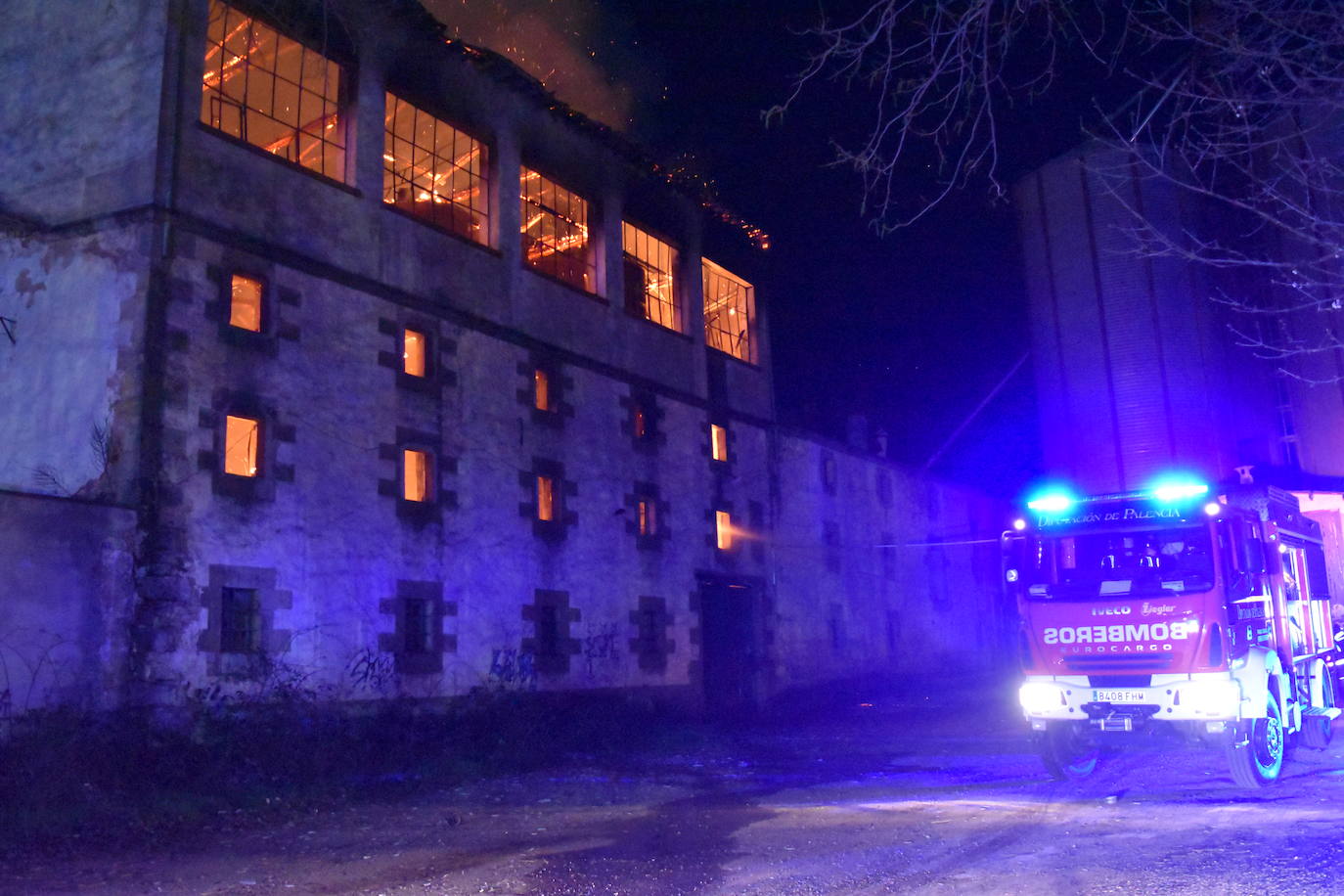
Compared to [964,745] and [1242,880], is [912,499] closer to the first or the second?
[964,745]

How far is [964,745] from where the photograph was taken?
55.8 ft

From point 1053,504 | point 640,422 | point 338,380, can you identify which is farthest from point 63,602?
point 640,422

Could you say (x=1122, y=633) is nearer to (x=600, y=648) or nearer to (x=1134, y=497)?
(x=1134, y=497)

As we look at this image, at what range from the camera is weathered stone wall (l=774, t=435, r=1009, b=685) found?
2692 centimetres

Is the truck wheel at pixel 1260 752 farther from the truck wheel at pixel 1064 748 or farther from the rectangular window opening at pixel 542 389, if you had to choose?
the rectangular window opening at pixel 542 389

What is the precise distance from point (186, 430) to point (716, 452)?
13.4 meters

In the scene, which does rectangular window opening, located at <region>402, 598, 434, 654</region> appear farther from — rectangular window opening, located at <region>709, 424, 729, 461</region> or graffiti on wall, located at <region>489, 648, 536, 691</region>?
rectangular window opening, located at <region>709, 424, 729, 461</region>

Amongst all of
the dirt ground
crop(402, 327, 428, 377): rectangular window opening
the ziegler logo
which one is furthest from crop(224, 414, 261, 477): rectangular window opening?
the ziegler logo

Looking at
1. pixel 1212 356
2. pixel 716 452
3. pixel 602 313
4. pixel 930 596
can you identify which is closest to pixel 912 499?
pixel 930 596

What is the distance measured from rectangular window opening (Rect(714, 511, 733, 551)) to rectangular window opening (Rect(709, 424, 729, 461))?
→ 136 cm

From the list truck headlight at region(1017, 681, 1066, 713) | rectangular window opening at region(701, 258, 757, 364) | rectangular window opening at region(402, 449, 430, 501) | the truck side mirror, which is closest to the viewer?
the truck side mirror

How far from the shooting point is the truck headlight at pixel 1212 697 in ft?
35.2

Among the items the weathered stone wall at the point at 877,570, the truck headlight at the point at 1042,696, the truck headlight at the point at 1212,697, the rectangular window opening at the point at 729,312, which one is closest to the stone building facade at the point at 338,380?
the rectangular window opening at the point at 729,312

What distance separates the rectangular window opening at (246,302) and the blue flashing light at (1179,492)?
12.2m
